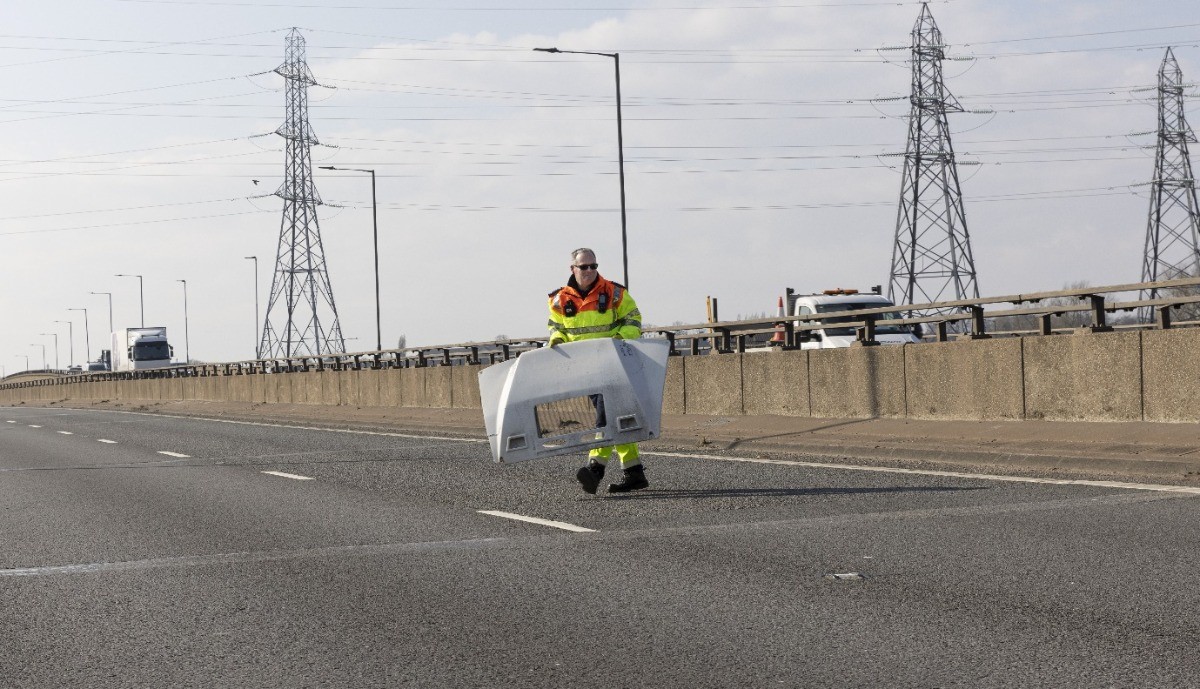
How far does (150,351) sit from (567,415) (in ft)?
242

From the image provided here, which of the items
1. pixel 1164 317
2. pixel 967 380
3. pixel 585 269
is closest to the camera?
pixel 585 269

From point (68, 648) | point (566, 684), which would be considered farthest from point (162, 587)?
point (566, 684)

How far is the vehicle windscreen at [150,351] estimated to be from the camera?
8225 centimetres

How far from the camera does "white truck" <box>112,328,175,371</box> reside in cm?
8200

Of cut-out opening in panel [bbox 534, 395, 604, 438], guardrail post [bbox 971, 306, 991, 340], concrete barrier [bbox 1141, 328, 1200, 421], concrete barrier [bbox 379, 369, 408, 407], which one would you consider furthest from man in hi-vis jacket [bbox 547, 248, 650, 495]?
concrete barrier [bbox 379, 369, 408, 407]

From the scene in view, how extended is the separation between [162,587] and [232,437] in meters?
18.8

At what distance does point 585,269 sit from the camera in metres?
12.4

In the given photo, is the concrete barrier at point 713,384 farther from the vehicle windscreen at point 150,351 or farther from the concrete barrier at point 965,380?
the vehicle windscreen at point 150,351

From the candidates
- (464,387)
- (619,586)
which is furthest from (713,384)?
(619,586)

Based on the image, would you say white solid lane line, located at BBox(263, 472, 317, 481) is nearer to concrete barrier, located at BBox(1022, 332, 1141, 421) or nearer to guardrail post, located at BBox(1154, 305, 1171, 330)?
concrete barrier, located at BBox(1022, 332, 1141, 421)

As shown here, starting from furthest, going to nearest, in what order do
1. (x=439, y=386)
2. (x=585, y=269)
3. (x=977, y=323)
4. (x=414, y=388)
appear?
(x=414, y=388)
(x=439, y=386)
(x=977, y=323)
(x=585, y=269)

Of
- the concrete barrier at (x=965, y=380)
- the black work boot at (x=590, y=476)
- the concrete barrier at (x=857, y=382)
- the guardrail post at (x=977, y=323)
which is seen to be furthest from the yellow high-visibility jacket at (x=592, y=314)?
the concrete barrier at (x=857, y=382)

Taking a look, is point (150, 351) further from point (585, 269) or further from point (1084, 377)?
point (585, 269)

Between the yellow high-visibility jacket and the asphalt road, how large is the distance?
1338mm
